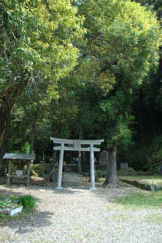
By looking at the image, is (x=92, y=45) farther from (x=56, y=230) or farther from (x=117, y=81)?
(x=56, y=230)

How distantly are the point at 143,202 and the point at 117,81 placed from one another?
542cm

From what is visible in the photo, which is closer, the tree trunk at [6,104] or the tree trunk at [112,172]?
the tree trunk at [6,104]

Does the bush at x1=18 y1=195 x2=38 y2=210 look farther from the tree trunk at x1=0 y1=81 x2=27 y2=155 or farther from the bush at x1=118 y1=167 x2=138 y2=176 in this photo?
the bush at x1=118 y1=167 x2=138 y2=176

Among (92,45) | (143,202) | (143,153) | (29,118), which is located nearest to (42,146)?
(29,118)

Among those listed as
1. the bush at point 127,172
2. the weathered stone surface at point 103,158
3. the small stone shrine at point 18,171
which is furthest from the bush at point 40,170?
the bush at point 127,172

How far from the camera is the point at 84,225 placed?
5.46 metres

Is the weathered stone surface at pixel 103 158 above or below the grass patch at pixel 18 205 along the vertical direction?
above

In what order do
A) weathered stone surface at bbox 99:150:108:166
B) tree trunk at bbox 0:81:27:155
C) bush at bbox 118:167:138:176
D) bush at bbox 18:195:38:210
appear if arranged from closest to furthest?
bush at bbox 18:195:38:210
tree trunk at bbox 0:81:27:155
bush at bbox 118:167:138:176
weathered stone surface at bbox 99:150:108:166

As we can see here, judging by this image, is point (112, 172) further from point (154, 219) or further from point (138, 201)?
point (154, 219)

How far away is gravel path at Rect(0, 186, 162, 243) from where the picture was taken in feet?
15.0

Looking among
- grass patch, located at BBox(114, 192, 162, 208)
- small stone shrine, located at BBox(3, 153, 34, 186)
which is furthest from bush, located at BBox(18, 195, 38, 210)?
small stone shrine, located at BBox(3, 153, 34, 186)

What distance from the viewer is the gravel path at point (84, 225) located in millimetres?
4570

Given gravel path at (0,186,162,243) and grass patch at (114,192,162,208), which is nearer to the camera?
gravel path at (0,186,162,243)

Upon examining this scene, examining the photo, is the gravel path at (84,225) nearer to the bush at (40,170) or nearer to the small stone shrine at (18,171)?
the small stone shrine at (18,171)
